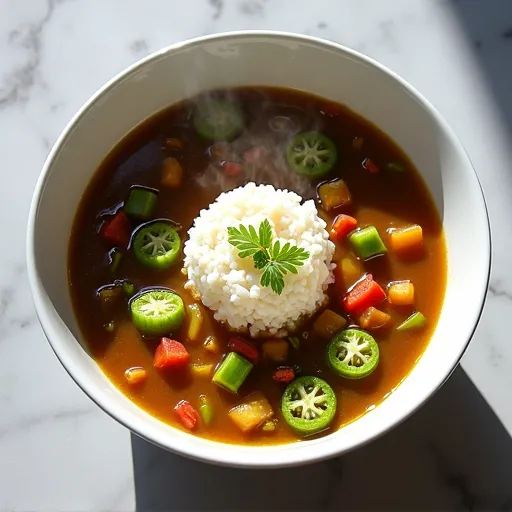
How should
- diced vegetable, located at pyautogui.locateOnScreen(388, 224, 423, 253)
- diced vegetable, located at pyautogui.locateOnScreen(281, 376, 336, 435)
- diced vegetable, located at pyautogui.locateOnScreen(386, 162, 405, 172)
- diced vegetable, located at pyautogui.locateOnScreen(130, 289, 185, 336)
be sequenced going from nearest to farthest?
diced vegetable, located at pyautogui.locateOnScreen(281, 376, 336, 435) → diced vegetable, located at pyautogui.locateOnScreen(130, 289, 185, 336) → diced vegetable, located at pyautogui.locateOnScreen(388, 224, 423, 253) → diced vegetable, located at pyautogui.locateOnScreen(386, 162, 405, 172)

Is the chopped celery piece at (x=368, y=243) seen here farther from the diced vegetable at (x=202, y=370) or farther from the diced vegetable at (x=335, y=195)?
the diced vegetable at (x=202, y=370)

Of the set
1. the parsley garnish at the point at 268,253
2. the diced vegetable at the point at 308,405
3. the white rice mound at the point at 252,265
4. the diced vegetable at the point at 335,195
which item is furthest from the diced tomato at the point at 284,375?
the diced vegetable at the point at 335,195

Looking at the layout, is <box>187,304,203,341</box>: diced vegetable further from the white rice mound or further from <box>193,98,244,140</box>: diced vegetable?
<box>193,98,244,140</box>: diced vegetable

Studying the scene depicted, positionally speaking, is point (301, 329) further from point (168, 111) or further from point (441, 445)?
point (168, 111)

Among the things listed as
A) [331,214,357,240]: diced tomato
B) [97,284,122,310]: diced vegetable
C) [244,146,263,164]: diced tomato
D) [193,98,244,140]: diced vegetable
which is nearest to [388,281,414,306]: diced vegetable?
[331,214,357,240]: diced tomato

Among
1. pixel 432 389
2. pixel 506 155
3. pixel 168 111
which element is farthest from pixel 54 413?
pixel 506 155

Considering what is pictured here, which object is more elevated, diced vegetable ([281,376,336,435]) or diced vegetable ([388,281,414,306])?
diced vegetable ([388,281,414,306])
